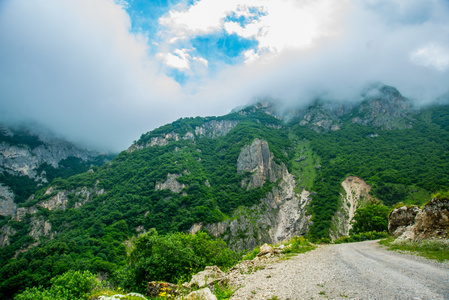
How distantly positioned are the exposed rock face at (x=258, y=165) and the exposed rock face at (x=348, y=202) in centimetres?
4312

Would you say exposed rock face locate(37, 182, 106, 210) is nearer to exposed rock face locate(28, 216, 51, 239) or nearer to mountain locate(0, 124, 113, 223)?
exposed rock face locate(28, 216, 51, 239)

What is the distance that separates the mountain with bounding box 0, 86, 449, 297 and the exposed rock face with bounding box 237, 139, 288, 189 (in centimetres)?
78

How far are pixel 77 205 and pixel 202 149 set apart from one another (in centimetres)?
9609

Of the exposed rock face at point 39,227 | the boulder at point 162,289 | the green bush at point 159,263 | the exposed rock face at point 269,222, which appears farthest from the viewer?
the exposed rock face at point 39,227

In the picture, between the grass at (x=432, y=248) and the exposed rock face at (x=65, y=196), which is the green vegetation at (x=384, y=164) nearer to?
the grass at (x=432, y=248)

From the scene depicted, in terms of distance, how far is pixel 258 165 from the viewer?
13612 cm

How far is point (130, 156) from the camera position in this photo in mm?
152125

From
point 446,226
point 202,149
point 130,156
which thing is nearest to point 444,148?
point 446,226

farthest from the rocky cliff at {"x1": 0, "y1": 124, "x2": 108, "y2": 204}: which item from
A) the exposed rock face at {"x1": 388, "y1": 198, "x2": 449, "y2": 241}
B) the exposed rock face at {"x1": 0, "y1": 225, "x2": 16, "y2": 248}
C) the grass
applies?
the exposed rock face at {"x1": 388, "y1": 198, "x2": 449, "y2": 241}

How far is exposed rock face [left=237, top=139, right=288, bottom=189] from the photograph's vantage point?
128450 millimetres

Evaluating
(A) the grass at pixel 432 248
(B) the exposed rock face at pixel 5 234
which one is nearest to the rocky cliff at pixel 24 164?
(B) the exposed rock face at pixel 5 234

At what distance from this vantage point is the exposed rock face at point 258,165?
128450 mm

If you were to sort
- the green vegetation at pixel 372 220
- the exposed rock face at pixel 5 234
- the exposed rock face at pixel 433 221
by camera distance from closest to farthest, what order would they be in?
the exposed rock face at pixel 433 221 < the green vegetation at pixel 372 220 < the exposed rock face at pixel 5 234

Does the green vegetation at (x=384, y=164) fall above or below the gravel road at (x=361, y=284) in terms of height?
above
